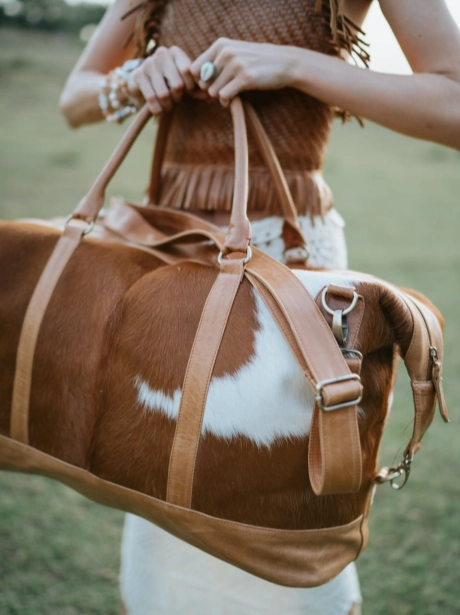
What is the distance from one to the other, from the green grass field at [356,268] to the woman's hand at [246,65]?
64 centimetres

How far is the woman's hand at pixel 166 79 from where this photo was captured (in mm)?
1050

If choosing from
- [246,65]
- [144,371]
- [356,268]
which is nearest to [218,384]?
[144,371]

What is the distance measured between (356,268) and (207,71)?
4661 millimetres

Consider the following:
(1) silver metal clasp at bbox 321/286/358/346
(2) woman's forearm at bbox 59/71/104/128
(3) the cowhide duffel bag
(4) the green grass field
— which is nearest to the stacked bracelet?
(2) woman's forearm at bbox 59/71/104/128

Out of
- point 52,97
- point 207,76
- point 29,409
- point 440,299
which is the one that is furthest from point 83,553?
point 52,97

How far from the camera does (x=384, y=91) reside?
3.26 feet

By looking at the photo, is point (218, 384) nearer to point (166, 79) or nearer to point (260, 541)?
point (260, 541)

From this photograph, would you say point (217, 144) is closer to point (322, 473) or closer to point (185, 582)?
point (322, 473)

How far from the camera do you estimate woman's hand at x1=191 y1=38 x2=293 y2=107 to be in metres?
0.99

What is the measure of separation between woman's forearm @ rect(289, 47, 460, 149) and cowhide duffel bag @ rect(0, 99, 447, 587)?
0.16 meters

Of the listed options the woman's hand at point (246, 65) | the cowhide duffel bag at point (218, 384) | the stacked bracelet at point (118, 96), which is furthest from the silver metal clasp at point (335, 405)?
Result: the stacked bracelet at point (118, 96)

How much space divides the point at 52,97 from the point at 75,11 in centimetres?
225

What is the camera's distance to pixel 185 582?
1.21 meters

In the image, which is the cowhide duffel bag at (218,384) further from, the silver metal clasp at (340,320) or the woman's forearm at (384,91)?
the woman's forearm at (384,91)
